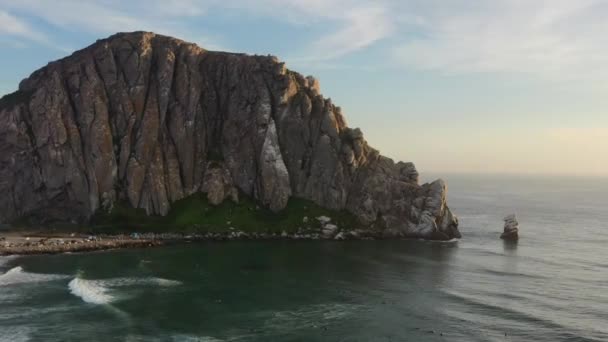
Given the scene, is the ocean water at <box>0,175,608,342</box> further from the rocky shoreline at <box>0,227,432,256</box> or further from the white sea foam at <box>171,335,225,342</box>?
the rocky shoreline at <box>0,227,432,256</box>

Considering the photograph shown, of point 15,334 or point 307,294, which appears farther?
point 307,294

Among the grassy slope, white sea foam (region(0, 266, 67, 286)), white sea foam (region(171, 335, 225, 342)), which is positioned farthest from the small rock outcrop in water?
white sea foam (region(0, 266, 67, 286))

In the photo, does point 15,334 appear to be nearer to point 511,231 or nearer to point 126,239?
point 126,239

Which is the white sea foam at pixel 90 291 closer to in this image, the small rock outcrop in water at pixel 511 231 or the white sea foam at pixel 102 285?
the white sea foam at pixel 102 285

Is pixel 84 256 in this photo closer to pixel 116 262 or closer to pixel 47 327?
pixel 116 262

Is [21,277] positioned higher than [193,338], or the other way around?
[21,277]

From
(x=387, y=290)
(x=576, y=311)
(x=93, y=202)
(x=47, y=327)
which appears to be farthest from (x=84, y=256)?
(x=576, y=311)

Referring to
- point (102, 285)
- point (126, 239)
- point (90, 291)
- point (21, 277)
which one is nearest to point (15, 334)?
point (90, 291)
